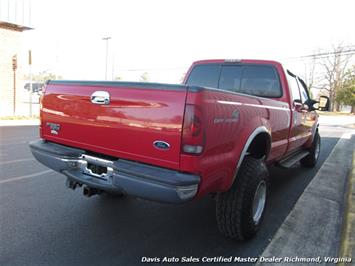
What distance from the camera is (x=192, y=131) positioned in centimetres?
238

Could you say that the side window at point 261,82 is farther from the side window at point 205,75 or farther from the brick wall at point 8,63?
the brick wall at point 8,63

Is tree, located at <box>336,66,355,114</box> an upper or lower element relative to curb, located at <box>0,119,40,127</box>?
upper

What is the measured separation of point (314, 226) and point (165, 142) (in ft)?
7.63

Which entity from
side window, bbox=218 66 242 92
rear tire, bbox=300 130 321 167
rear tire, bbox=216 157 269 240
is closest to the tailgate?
rear tire, bbox=216 157 269 240

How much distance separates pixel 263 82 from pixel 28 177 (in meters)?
3.96

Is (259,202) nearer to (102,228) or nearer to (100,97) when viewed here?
(102,228)

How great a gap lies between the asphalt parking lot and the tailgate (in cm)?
93

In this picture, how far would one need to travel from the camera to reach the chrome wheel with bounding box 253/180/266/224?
3443mm

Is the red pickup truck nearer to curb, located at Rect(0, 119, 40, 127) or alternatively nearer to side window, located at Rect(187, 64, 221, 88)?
side window, located at Rect(187, 64, 221, 88)

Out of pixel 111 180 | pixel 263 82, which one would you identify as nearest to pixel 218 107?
pixel 111 180

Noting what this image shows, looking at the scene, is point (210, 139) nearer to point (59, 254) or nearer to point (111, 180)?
point (111, 180)

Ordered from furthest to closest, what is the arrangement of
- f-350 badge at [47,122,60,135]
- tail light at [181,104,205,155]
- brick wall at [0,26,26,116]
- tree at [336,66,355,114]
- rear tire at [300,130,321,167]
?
tree at [336,66,355,114] → brick wall at [0,26,26,116] → rear tire at [300,130,321,167] → f-350 badge at [47,122,60,135] → tail light at [181,104,205,155]

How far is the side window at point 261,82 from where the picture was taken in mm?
4477

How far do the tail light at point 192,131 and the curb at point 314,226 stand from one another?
1321 mm
